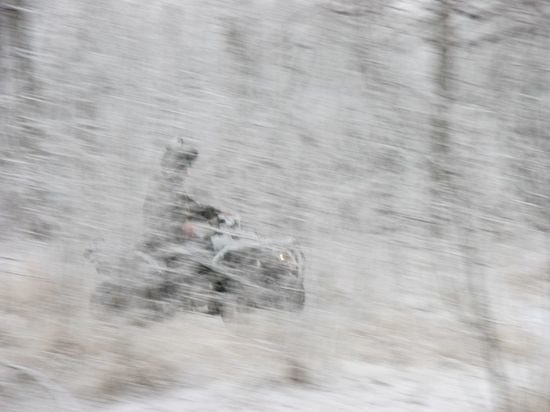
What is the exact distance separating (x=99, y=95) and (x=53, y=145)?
1.54 ft

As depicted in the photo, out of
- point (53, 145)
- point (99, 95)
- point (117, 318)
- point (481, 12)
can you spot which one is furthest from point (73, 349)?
point (481, 12)

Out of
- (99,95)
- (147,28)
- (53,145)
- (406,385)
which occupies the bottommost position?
(406,385)

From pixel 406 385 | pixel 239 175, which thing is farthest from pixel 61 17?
pixel 406 385

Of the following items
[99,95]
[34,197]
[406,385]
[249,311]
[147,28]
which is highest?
[147,28]

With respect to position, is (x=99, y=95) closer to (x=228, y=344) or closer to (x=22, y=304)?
(x=22, y=304)

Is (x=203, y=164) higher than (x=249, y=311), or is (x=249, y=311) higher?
(x=203, y=164)

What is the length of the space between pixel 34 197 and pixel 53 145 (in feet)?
1.25

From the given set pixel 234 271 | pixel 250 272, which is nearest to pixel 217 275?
pixel 234 271

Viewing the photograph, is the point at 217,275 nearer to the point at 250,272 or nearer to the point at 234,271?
the point at 234,271

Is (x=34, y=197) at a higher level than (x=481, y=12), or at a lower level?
lower

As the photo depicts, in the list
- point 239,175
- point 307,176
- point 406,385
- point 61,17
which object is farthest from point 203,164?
point 406,385

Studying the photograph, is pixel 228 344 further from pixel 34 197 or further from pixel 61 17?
pixel 61 17

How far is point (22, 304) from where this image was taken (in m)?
5.43

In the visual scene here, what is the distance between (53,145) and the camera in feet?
17.6
